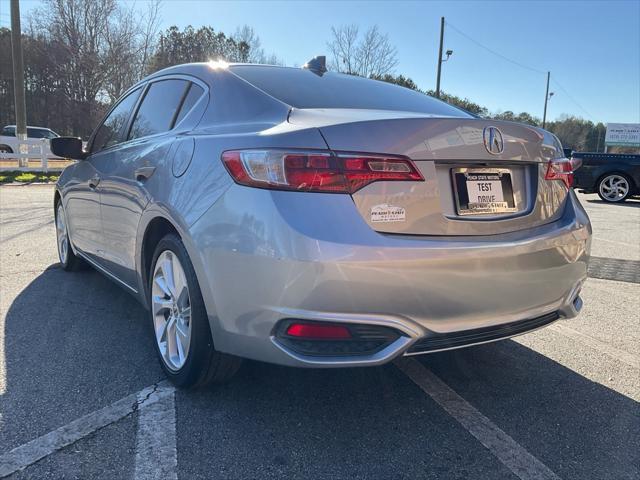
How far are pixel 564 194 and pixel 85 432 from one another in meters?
2.43

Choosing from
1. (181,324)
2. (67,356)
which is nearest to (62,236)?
(67,356)

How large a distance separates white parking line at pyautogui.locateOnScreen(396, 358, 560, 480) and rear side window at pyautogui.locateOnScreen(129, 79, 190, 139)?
193cm

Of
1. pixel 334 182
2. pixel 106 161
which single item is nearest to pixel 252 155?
pixel 334 182

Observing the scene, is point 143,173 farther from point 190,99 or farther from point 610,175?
point 610,175

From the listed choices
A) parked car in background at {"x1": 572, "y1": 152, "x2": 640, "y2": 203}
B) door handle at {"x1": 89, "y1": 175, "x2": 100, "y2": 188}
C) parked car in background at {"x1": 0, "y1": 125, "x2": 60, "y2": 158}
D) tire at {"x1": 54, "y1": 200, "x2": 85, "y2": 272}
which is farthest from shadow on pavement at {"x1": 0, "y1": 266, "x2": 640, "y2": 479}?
parked car in background at {"x1": 572, "y1": 152, "x2": 640, "y2": 203}

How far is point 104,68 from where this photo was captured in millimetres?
29375

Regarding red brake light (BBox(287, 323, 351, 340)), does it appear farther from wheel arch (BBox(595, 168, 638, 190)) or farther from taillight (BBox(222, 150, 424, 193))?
wheel arch (BBox(595, 168, 638, 190))

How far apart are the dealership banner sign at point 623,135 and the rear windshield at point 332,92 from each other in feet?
177

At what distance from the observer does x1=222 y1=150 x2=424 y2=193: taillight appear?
75.4 inches

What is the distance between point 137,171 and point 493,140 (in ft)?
6.11

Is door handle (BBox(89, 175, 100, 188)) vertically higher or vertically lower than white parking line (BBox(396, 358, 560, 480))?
higher

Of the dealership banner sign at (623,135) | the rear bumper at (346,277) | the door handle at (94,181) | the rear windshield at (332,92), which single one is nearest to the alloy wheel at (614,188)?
the rear windshield at (332,92)

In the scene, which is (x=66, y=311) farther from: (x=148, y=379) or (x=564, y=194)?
(x=564, y=194)

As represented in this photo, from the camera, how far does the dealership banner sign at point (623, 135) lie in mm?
49406
